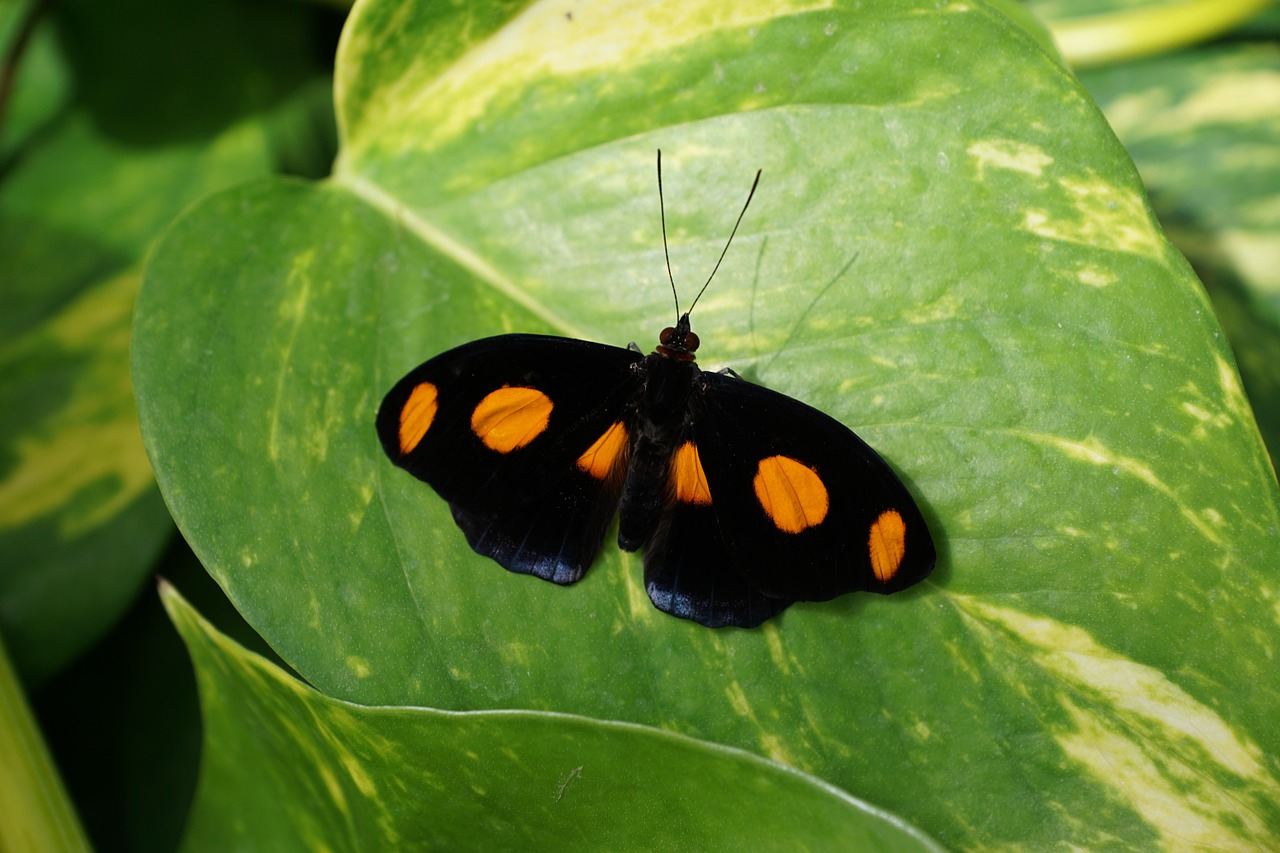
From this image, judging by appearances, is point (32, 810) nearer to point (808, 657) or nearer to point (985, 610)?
point (808, 657)

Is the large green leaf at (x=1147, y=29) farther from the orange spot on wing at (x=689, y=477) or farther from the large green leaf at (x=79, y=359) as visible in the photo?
the large green leaf at (x=79, y=359)

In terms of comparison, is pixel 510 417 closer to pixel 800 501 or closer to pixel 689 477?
pixel 689 477

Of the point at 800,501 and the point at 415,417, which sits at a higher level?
the point at 415,417

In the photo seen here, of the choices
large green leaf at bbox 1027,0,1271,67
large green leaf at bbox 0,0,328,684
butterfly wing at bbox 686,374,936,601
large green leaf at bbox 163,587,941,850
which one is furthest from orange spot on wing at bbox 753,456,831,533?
large green leaf at bbox 1027,0,1271,67

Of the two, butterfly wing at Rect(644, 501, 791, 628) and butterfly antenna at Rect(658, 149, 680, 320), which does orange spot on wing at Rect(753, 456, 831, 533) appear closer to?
butterfly wing at Rect(644, 501, 791, 628)

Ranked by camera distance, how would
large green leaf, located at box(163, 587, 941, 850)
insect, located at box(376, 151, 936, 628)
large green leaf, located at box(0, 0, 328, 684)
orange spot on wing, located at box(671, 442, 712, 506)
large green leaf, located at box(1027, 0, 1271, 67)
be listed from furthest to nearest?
large green leaf, located at box(1027, 0, 1271, 67)
large green leaf, located at box(0, 0, 328, 684)
orange spot on wing, located at box(671, 442, 712, 506)
insect, located at box(376, 151, 936, 628)
large green leaf, located at box(163, 587, 941, 850)

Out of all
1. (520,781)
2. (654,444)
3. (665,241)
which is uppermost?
(665,241)

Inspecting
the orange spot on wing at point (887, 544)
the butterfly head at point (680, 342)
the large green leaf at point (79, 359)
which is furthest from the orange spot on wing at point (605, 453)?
the large green leaf at point (79, 359)

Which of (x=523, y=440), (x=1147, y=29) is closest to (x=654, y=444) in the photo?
(x=523, y=440)
